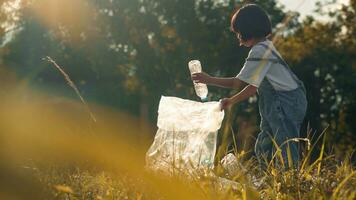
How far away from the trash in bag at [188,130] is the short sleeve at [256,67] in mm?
306

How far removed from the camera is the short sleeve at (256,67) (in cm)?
533

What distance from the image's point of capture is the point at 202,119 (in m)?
5.35

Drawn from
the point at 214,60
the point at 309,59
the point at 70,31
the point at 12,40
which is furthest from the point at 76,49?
the point at 309,59

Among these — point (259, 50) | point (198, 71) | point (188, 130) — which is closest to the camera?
point (188, 130)

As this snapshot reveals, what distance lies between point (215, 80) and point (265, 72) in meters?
0.44

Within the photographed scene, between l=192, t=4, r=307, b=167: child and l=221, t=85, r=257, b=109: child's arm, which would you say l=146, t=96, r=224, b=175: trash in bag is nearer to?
l=221, t=85, r=257, b=109: child's arm

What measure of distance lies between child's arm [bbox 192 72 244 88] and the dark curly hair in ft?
1.46

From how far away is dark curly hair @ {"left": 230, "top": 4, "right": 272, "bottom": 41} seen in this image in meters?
5.54

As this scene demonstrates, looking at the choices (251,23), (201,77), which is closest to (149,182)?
(201,77)

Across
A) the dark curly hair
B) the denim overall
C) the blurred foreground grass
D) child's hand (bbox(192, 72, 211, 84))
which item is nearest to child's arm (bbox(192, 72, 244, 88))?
child's hand (bbox(192, 72, 211, 84))

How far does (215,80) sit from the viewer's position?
521 cm

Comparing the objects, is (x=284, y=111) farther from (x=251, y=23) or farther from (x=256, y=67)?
(x=251, y=23)

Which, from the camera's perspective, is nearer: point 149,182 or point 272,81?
point 149,182

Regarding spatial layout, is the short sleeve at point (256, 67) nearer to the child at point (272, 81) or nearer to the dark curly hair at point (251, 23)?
the child at point (272, 81)
